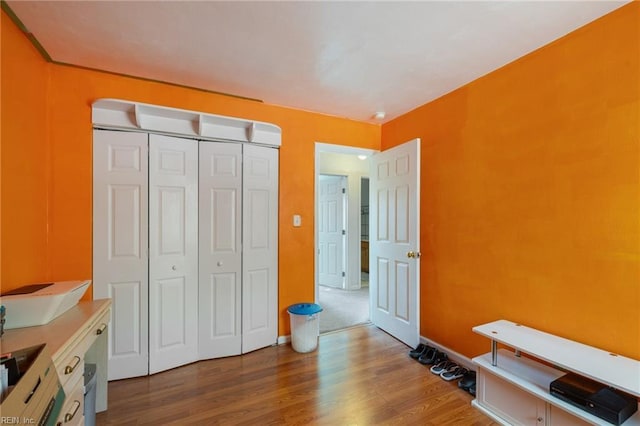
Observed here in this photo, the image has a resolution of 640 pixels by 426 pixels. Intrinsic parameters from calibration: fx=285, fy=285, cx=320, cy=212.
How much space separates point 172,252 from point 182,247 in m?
0.08

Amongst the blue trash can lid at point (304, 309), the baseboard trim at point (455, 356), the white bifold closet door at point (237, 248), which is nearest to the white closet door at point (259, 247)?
A: the white bifold closet door at point (237, 248)

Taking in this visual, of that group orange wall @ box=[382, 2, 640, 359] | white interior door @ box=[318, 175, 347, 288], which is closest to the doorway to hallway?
white interior door @ box=[318, 175, 347, 288]

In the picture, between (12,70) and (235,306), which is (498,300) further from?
(12,70)

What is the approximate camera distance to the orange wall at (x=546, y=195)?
5.11 ft

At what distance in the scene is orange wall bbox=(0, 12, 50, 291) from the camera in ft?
5.15

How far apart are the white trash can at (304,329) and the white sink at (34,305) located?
171 cm

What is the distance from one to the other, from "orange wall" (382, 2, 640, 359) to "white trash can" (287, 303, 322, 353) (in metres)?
1.14

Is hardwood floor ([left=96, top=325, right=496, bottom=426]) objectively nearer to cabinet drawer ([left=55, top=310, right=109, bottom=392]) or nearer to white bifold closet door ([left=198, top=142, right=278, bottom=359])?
white bifold closet door ([left=198, top=142, right=278, bottom=359])

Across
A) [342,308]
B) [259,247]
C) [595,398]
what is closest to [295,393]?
[259,247]

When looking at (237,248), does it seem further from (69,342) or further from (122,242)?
(69,342)

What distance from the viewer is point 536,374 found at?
173 cm

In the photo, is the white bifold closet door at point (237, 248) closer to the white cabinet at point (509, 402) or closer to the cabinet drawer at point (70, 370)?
the cabinet drawer at point (70, 370)

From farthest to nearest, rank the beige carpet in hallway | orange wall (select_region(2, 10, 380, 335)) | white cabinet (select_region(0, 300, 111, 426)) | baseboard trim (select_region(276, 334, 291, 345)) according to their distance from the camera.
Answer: the beige carpet in hallway → baseboard trim (select_region(276, 334, 291, 345)) → orange wall (select_region(2, 10, 380, 335)) → white cabinet (select_region(0, 300, 111, 426))

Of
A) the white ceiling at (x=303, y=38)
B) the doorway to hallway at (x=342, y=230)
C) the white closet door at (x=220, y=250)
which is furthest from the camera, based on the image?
the doorway to hallway at (x=342, y=230)
